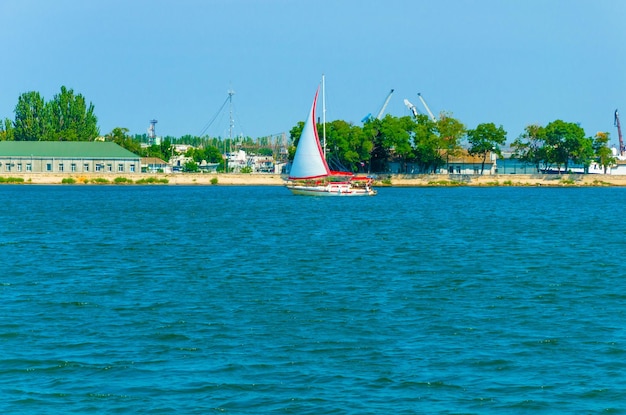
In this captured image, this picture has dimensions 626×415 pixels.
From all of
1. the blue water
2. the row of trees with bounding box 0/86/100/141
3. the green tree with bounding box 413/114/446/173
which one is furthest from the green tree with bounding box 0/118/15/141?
the blue water

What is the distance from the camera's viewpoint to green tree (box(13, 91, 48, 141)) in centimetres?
18662

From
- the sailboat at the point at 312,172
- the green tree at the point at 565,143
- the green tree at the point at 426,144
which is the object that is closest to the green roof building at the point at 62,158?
the green tree at the point at 426,144

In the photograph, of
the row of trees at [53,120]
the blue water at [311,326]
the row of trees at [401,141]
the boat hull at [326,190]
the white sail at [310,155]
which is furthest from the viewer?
the row of trees at [53,120]

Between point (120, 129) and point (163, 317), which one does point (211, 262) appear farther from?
point (120, 129)

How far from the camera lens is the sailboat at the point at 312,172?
113 m

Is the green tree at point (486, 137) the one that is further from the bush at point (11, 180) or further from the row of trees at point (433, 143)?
the bush at point (11, 180)

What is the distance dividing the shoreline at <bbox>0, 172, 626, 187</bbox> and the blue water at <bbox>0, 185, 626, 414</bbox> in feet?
358

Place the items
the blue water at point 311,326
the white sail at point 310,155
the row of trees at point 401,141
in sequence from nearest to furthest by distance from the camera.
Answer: the blue water at point 311,326, the white sail at point 310,155, the row of trees at point 401,141

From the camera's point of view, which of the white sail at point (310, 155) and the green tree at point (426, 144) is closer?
the white sail at point (310, 155)

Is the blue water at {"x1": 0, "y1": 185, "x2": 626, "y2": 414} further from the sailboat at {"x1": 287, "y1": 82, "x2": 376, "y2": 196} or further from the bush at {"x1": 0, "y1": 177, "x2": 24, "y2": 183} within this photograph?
the bush at {"x1": 0, "y1": 177, "x2": 24, "y2": 183}

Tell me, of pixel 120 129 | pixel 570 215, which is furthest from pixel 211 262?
pixel 120 129

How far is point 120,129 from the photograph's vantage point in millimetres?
195875

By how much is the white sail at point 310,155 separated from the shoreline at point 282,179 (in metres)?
46.2

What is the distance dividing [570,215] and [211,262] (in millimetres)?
48384
